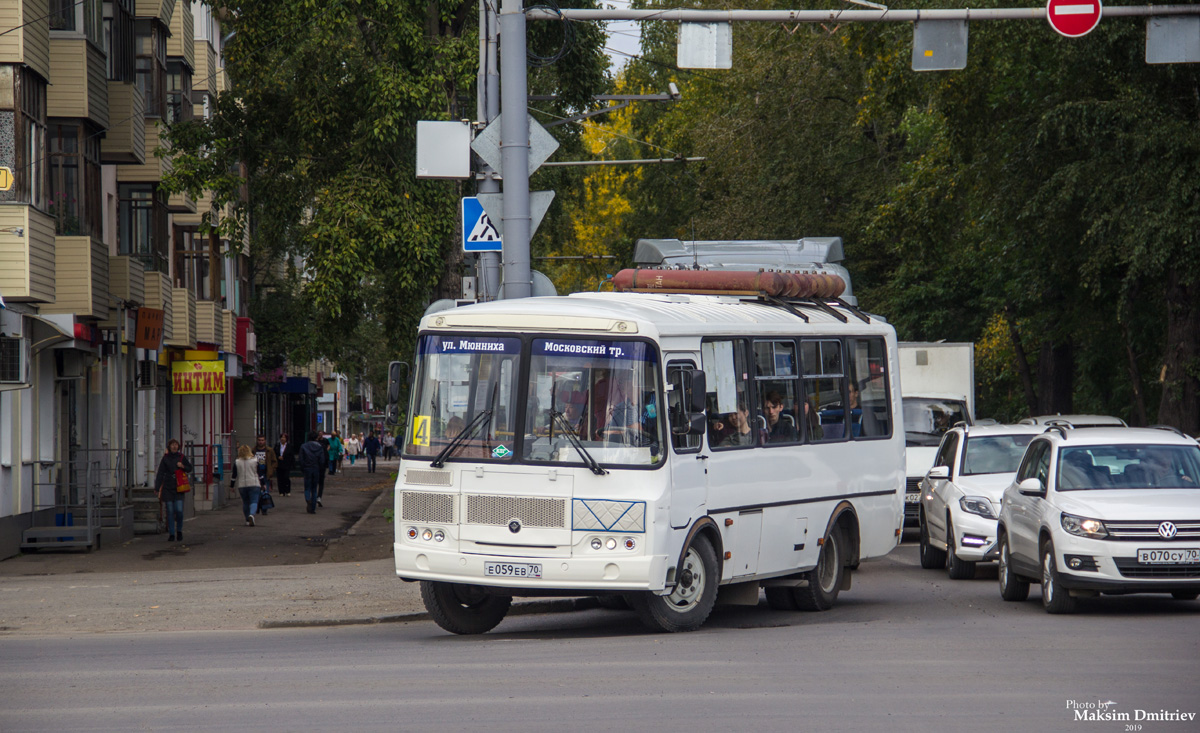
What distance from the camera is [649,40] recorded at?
56594mm

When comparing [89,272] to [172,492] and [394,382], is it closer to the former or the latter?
[172,492]

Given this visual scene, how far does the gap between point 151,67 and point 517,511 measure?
2548cm

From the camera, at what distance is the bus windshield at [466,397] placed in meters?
12.6

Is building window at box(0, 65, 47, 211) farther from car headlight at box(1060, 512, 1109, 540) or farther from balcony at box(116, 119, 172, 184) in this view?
car headlight at box(1060, 512, 1109, 540)

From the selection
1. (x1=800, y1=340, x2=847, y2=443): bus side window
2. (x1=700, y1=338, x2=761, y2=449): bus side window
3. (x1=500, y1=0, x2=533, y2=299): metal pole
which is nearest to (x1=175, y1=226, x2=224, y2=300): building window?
(x1=500, y1=0, x2=533, y2=299): metal pole

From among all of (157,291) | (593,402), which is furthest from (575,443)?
(157,291)

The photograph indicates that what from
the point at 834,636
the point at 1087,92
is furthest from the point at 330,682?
the point at 1087,92

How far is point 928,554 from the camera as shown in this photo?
20047mm

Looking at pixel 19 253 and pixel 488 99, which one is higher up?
pixel 488 99

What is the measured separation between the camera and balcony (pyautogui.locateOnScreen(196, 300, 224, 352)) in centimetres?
4100

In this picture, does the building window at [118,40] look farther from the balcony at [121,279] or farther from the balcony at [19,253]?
the balcony at [19,253]

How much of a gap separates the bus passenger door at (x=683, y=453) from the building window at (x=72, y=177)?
15858 mm

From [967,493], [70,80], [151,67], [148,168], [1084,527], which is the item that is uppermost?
[151,67]

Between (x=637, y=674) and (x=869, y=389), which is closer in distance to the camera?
(x=637, y=674)
